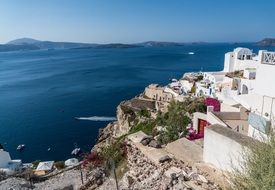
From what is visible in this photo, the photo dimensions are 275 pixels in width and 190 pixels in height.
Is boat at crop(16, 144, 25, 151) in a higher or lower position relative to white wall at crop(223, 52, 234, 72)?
lower

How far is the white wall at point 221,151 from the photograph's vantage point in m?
9.14

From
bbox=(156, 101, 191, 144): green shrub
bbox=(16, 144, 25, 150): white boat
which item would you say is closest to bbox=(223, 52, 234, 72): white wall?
bbox=(156, 101, 191, 144): green shrub

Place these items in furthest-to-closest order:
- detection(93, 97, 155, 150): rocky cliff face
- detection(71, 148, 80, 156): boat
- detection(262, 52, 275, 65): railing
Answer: detection(93, 97, 155, 150): rocky cliff face → detection(71, 148, 80, 156): boat → detection(262, 52, 275, 65): railing

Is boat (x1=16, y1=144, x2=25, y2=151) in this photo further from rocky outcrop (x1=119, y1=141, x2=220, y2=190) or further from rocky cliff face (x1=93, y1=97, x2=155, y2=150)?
rocky outcrop (x1=119, y1=141, x2=220, y2=190)

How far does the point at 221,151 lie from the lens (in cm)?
997

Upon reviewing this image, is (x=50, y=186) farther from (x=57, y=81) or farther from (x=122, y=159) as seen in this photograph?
(x=57, y=81)

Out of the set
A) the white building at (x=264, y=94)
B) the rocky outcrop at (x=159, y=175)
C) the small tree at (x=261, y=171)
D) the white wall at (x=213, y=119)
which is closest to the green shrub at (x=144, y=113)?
the white wall at (x=213, y=119)

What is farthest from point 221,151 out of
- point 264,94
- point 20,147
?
point 20,147

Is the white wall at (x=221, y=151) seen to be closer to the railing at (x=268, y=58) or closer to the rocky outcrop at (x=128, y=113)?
the railing at (x=268, y=58)

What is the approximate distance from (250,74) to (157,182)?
62.9 feet

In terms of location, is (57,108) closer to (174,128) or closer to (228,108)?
(174,128)

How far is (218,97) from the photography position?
2591cm

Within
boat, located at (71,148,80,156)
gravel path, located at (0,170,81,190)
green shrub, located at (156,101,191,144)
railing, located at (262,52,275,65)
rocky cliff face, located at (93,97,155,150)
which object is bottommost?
boat, located at (71,148,80,156)

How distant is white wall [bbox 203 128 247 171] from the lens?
9141mm
